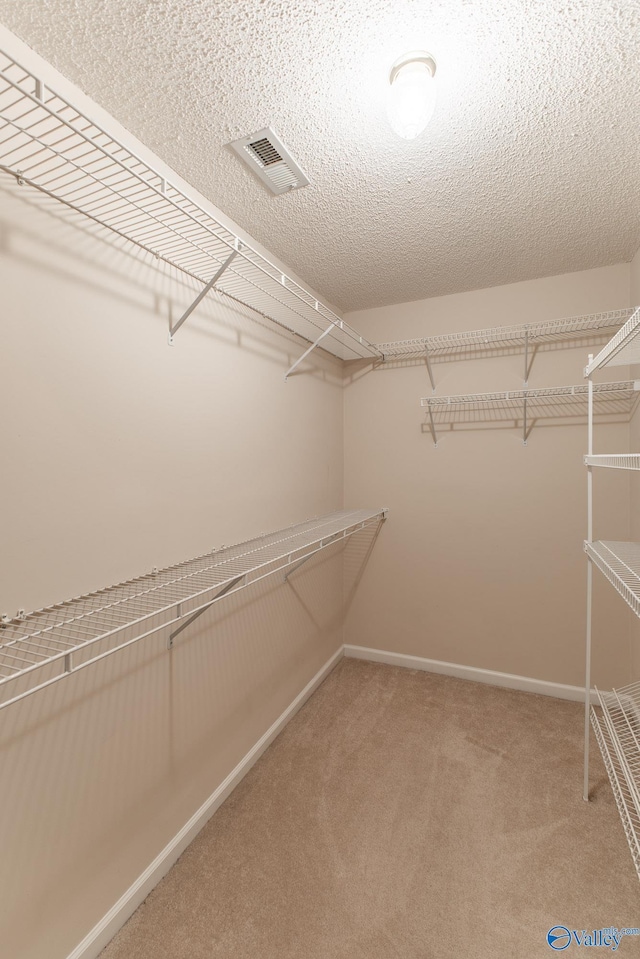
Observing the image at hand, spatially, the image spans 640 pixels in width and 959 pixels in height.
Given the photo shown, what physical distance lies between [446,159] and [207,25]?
2.64 feet

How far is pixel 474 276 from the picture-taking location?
2.33 m

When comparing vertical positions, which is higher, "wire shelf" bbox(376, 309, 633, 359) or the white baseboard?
"wire shelf" bbox(376, 309, 633, 359)

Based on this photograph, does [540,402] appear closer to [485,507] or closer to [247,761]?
[485,507]

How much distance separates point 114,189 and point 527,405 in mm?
2188

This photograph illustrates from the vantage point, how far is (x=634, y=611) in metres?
0.97

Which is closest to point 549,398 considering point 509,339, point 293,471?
point 509,339

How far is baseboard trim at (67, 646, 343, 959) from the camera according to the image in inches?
44.9

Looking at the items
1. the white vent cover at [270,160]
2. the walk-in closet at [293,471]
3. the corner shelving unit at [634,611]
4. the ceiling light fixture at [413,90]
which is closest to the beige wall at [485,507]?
the walk-in closet at [293,471]

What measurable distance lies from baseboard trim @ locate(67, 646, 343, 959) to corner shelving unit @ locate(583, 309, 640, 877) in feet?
4.36

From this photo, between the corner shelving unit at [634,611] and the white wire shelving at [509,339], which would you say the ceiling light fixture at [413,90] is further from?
the white wire shelving at [509,339]

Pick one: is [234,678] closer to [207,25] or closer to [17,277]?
[17,277]

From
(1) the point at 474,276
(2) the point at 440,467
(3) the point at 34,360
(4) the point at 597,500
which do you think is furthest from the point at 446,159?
(4) the point at 597,500

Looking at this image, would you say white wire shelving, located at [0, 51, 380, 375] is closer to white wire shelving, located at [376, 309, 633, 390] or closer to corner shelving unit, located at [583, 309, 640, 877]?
white wire shelving, located at [376, 309, 633, 390]

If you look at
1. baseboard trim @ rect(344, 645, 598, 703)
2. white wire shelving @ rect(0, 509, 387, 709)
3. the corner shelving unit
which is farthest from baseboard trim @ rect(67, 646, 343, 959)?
the corner shelving unit
